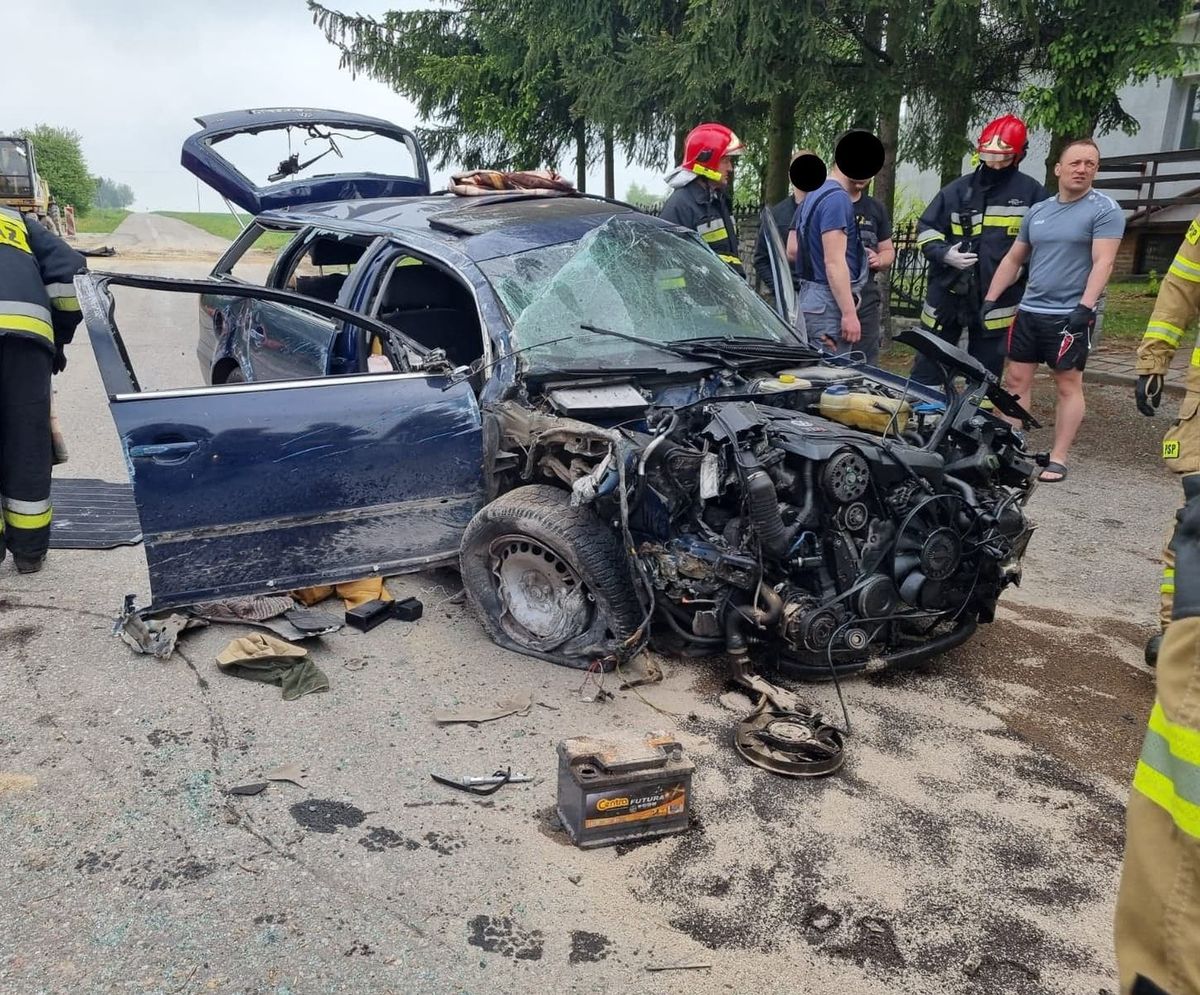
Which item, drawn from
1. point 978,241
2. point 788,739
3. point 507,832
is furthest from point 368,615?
point 978,241

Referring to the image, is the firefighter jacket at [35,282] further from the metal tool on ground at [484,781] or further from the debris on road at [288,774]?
the metal tool on ground at [484,781]

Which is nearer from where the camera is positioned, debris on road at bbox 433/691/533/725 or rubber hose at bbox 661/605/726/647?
debris on road at bbox 433/691/533/725

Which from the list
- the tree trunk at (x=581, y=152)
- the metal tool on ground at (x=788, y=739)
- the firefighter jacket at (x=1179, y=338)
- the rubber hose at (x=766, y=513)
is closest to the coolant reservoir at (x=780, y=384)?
the rubber hose at (x=766, y=513)

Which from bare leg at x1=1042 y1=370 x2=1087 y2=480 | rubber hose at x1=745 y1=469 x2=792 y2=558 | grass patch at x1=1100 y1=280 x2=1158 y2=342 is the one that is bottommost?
grass patch at x1=1100 y1=280 x2=1158 y2=342

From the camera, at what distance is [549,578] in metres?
3.91

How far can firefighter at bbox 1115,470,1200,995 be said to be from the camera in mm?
1157

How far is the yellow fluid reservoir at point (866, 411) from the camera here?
156 inches

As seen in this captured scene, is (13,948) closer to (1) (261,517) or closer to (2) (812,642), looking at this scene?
(1) (261,517)

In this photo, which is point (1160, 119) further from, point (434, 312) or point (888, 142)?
point (434, 312)

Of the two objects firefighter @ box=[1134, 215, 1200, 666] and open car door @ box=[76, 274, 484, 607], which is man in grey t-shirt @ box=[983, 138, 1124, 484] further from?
open car door @ box=[76, 274, 484, 607]

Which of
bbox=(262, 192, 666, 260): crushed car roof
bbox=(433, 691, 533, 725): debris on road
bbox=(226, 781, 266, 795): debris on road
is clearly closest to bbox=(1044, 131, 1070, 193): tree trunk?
bbox=(262, 192, 666, 260): crushed car roof

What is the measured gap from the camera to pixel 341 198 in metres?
6.27

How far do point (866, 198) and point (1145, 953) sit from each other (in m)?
6.23

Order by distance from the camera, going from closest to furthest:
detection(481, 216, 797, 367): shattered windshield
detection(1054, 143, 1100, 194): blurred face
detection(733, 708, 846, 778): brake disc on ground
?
detection(733, 708, 846, 778): brake disc on ground, detection(481, 216, 797, 367): shattered windshield, detection(1054, 143, 1100, 194): blurred face
